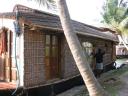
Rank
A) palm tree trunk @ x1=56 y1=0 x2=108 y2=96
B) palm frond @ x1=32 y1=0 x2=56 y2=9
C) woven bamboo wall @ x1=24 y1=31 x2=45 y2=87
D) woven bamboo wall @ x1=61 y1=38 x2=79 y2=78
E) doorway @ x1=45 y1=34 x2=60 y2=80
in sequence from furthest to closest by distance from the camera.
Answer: woven bamboo wall @ x1=61 y1=38 x2=79 y2=78 → palm frond @ x1=32 y1=0 x2=56 y2=9 → doorway @ x1=45 y1=34 x2=60 y2=80 → woven bamboo wall @ x1=24 y1=31 x2=45 y2=87 → palm tree trunk @ x1=56 y1=0 x2=108 y2=96

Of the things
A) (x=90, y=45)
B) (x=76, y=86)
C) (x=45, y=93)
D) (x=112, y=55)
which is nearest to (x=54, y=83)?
(x=45, y=93)

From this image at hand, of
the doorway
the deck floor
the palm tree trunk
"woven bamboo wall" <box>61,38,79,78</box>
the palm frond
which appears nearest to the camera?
the palm tree trunk

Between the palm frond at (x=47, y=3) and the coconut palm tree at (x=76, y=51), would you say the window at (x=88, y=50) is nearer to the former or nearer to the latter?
the palm frond at (x=47, y=3)

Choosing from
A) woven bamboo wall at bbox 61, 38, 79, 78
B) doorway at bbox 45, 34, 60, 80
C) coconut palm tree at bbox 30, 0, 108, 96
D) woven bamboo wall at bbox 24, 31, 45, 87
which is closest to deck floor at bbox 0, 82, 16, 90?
woven bamboo wall at bbox 24, 31, 45, 87

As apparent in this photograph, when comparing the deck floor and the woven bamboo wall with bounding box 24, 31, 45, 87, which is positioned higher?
the woven bamboo wall with bounding box 24, 31, 45, 87

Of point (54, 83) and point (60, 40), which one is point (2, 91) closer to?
point (54, 83)

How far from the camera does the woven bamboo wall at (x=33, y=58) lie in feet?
37.3

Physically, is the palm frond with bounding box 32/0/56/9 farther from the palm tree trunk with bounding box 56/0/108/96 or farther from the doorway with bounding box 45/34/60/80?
the palm tree trunk with bounding box 56/0/108/96

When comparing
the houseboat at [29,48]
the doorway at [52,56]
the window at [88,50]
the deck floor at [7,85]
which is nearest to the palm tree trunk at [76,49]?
the houseboat at [29,48]

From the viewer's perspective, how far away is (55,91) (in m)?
13.7

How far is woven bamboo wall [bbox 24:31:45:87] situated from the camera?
11367mm

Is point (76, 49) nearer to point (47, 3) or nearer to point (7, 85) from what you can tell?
point (7, 85)

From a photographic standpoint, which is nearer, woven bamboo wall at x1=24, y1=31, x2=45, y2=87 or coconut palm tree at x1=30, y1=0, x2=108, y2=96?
coconut palm tree at x1=30, y1=0, x2=108, y2=96

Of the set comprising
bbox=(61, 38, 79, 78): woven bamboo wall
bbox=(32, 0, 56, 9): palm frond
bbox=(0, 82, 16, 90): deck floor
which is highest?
bbox=(32, 0, 56, 9): palm frond
